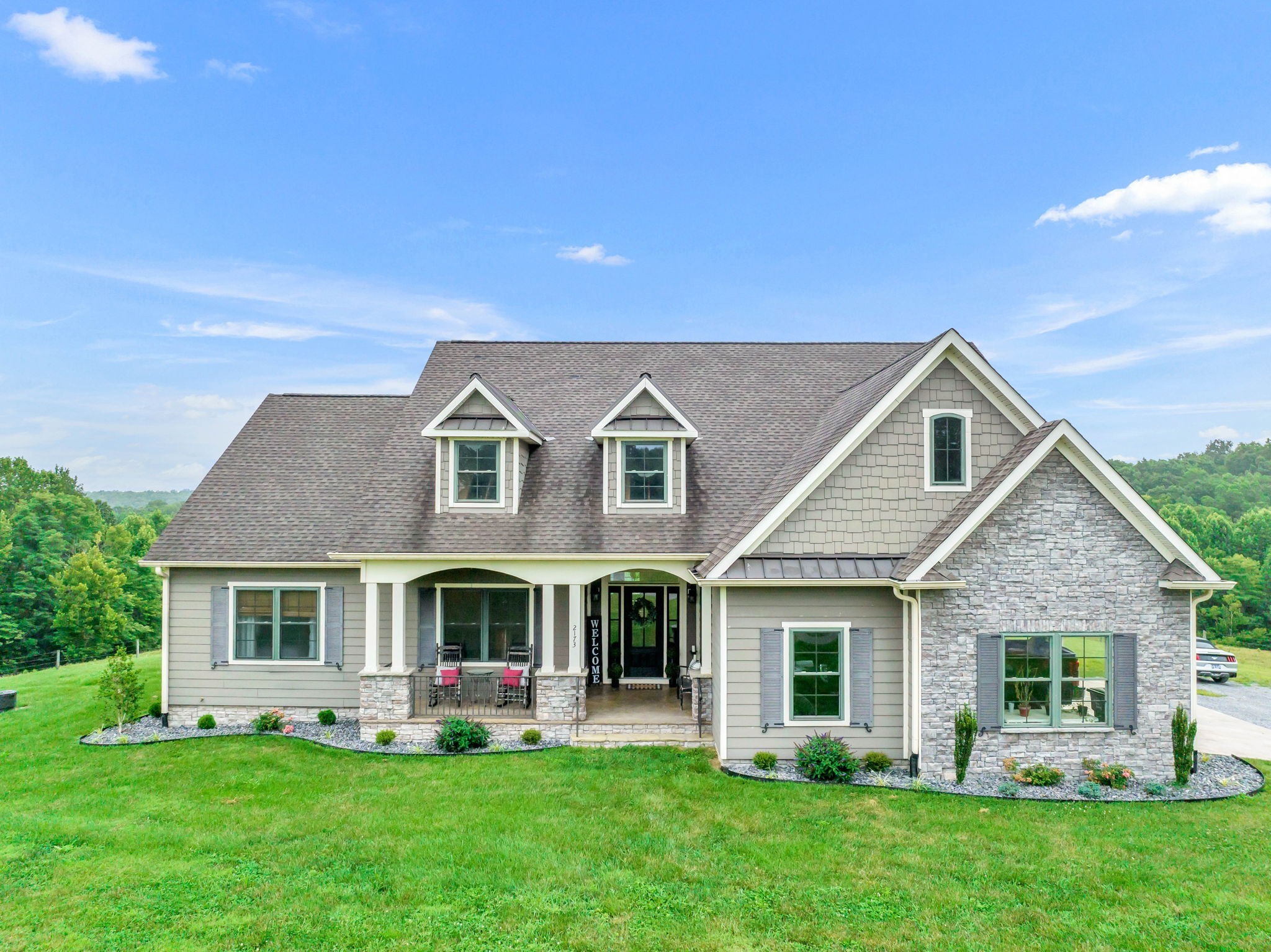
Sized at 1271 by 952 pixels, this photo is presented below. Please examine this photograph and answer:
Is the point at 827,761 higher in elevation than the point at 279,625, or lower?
lower

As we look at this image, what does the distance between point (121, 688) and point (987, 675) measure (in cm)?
1630

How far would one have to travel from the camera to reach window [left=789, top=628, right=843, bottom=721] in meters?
11.6

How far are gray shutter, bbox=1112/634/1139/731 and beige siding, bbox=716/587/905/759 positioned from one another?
10.9ft

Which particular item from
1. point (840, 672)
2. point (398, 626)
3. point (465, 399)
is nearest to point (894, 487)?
point (840, 672)

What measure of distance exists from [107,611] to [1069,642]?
55539 mm

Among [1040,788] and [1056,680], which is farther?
[1056,680]

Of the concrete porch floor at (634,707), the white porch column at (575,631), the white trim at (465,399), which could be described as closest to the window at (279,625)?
the white trim at (465,399)

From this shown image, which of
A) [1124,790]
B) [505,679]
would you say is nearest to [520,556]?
[505,679]

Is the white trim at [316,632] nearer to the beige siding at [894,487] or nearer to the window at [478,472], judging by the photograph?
the window at [478,472]

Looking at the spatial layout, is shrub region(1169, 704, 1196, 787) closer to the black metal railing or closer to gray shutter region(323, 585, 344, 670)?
the black metal railing

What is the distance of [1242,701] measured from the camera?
1852 centimetres

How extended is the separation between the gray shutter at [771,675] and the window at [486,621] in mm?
5615

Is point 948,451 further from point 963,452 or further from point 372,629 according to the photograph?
point 372,629

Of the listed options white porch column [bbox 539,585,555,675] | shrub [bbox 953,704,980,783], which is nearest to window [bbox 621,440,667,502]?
white porch column [bbox 539,585,555,675]
